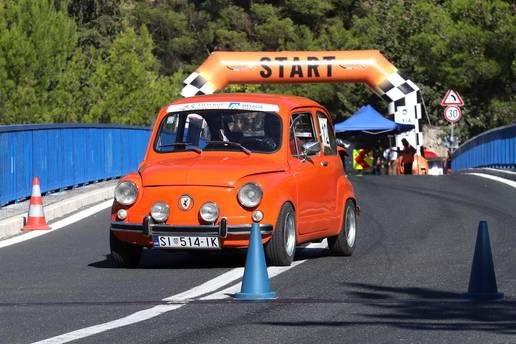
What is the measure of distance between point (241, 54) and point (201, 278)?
29.3 m

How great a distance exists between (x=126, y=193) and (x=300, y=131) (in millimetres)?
2198

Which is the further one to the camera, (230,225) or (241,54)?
(241,54)

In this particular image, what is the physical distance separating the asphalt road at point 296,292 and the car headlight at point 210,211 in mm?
480

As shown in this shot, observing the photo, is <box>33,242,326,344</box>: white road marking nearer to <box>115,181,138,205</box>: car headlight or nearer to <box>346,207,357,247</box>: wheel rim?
<box>346,207,357,247</box>: wheel rim

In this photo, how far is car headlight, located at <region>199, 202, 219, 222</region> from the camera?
12117 mm

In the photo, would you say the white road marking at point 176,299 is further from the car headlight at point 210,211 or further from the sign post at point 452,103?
the sign post at point 452,103

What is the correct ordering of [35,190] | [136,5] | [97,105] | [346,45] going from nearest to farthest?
1. [35,190]
2. [97,105]
3. [346,45]
4. [136,5]

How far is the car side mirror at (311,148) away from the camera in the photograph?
13258mm

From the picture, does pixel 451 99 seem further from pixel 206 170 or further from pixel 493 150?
pixel 206 170

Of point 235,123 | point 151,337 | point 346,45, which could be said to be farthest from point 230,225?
point 346,45

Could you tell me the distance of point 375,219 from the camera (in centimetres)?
1817

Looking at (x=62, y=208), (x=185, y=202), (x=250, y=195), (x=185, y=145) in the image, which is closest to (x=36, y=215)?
(x=62, y=208)

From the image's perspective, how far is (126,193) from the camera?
40.8 ft

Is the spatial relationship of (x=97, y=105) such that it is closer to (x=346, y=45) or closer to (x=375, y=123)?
(x=375, y=123)
